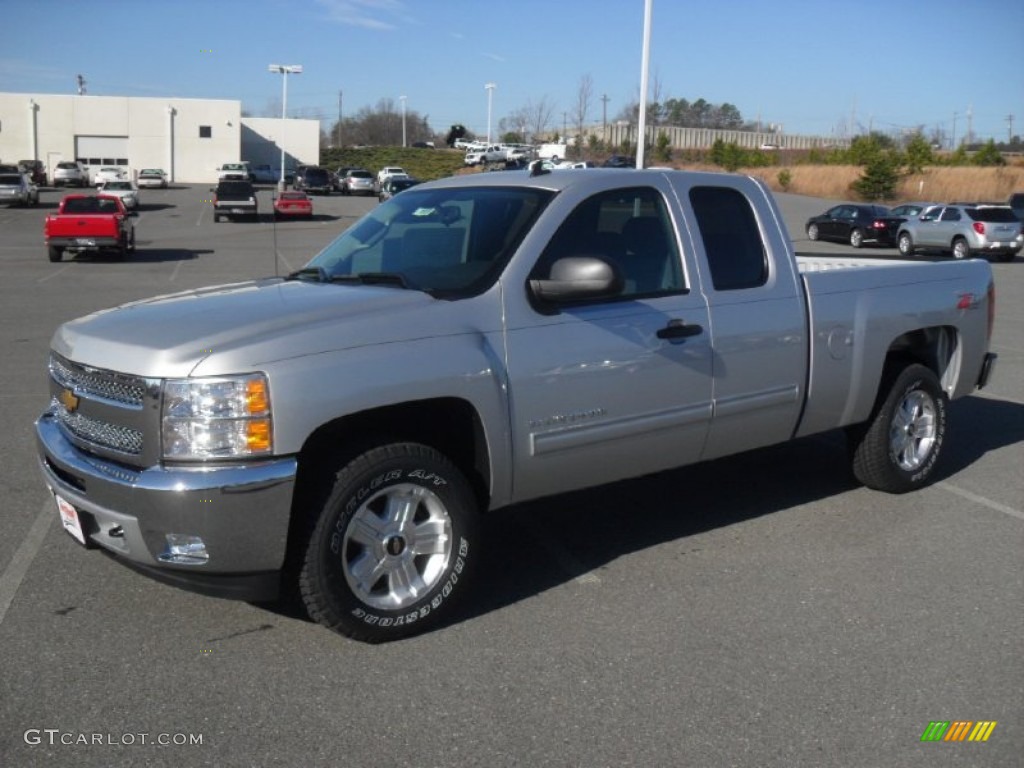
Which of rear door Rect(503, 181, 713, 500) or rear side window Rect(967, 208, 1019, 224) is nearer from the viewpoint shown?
rear door Rect(503, 181, 713, 500)

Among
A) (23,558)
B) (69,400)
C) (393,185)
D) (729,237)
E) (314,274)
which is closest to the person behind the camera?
(69,400)

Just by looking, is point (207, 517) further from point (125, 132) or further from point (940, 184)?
point (125, 132)

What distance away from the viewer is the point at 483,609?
4676 millimetres

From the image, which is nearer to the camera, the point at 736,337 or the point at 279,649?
the point at 279,649

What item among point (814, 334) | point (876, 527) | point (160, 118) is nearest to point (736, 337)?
point (814, 334)

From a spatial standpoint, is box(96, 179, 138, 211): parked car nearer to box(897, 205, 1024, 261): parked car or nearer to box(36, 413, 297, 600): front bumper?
box(897, 205, 1024, 261): parked car

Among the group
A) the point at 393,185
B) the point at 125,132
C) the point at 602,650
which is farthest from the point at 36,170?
the point at 602,650

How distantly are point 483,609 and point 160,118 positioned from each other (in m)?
82.1

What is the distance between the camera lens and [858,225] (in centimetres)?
3603

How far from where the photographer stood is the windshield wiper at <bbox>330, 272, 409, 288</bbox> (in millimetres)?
4761

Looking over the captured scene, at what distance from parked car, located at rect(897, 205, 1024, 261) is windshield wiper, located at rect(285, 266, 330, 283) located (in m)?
30.0

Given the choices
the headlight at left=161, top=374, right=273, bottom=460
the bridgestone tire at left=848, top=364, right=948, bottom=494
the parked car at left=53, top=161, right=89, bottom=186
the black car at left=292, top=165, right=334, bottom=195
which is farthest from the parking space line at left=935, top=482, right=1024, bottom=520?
the parked car at left=53, top=161, right=89, bottom=186

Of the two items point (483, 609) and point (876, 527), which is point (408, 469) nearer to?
point (483, 609)

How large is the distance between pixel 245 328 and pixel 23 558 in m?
2.08
